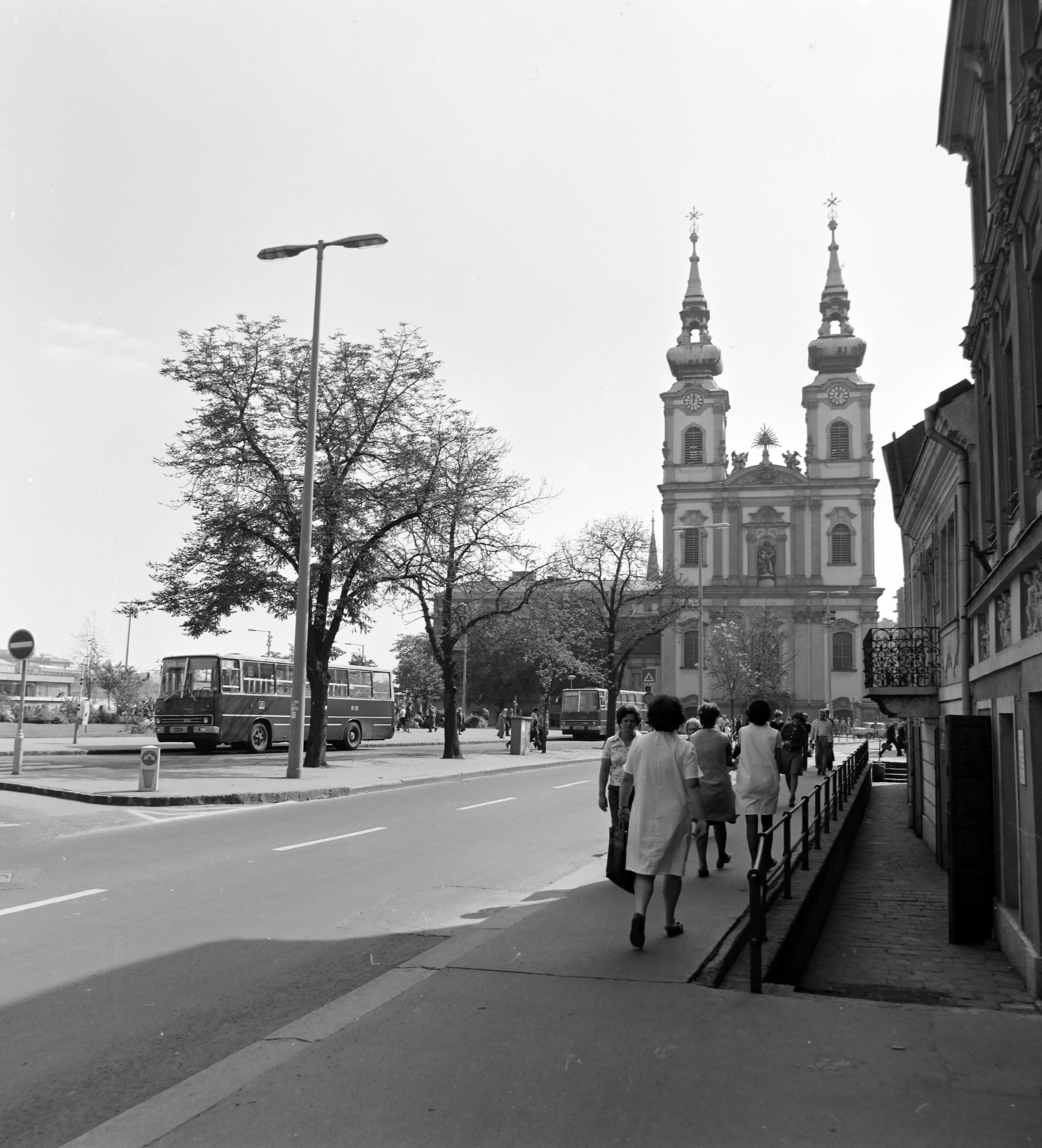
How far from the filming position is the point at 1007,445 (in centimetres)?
923

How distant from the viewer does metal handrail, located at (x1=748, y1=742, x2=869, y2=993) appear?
6.20 meters

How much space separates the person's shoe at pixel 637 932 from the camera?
6.91 metres

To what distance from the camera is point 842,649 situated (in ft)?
257

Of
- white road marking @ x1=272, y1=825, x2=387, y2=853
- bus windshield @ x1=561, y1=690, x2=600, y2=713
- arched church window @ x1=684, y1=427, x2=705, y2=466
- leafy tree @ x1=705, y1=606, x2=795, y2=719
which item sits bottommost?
white road marking @ x1=272, y1=825, x2=387, y2=853

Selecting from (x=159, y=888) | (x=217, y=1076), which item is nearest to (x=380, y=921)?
(x=159, y=888)

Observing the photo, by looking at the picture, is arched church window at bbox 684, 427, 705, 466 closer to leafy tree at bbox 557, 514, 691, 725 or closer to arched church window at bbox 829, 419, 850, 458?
arched church window at bbox 829, 419, 850, 458

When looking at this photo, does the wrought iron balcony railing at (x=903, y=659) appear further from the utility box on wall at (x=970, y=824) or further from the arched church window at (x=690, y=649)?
the arched church window at (x=690, y=649)

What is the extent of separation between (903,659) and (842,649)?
63651 millimetres

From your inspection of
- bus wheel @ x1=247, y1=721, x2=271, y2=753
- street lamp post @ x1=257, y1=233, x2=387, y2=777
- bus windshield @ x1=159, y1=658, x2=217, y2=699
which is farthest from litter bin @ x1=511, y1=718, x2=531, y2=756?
street lamp post @ x1=257, y1=233, x2=387, y2=777

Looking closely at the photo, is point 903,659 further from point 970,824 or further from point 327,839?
point 327,839

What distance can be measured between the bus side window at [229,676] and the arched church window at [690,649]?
50.7m

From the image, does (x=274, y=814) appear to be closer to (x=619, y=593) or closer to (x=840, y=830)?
(x=840, y=830)

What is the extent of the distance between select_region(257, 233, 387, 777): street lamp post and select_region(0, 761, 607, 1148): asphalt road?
5214mm

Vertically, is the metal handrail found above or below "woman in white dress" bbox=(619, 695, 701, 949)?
below
